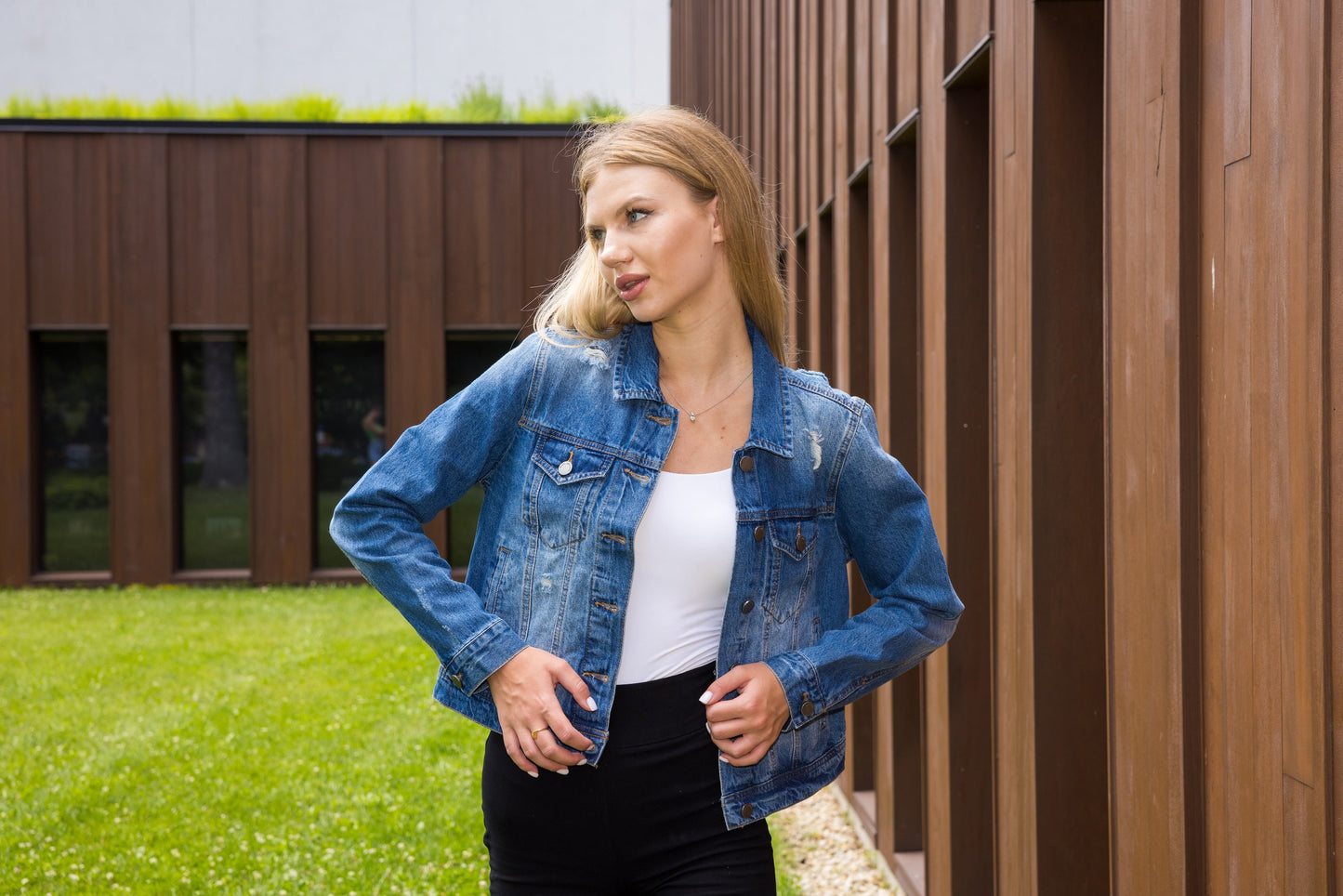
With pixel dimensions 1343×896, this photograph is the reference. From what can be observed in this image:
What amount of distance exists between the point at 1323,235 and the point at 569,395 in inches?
50.4

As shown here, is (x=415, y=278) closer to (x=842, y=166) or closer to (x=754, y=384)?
(x=842, y=166)

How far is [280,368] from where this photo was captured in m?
15.7

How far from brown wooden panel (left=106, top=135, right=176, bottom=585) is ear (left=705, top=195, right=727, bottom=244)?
14.8 metres

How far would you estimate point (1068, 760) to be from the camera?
3410 millimetres

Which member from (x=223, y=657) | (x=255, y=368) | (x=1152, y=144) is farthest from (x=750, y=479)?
(x=255, y=368)

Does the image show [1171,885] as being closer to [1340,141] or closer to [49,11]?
[1340,141]

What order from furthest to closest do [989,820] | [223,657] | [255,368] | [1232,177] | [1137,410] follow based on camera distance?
[255,368], [223,657], [989,820], [1137,410], [1232,177]

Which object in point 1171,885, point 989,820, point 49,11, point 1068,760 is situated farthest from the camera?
point 49,11

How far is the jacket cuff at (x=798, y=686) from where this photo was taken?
2.13 metres

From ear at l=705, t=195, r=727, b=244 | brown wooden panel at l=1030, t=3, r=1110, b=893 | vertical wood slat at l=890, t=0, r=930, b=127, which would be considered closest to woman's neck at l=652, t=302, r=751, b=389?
ear at l=705, t=195, r=727, b=244

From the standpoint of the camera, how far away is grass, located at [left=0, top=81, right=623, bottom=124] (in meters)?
17.8

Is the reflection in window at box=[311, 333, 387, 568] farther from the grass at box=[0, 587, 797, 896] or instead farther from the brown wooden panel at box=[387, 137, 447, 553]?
the grass at box=[0, 587, 797, 896]

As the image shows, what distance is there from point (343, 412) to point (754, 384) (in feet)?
48.5

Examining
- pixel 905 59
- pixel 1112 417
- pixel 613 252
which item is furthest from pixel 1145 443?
pixel 905 59
